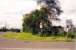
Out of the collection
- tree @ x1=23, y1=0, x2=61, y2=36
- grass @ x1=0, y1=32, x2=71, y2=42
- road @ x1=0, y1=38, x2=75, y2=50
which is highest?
tree @ x1=23, y1=0, x2=61, y2=36

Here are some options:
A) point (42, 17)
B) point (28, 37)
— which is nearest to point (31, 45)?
point (28, 37)

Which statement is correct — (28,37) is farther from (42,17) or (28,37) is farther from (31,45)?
(42,17)

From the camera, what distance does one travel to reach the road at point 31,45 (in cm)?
180

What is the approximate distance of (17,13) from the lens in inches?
71.6

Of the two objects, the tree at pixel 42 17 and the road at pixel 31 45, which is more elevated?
the tree at pixel 42 17

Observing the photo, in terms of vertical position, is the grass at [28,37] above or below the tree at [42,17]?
below

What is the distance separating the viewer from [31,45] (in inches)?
71.5

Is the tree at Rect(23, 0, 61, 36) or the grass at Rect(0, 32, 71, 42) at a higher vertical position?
the tree at Rect(23, 0, 61, 36)

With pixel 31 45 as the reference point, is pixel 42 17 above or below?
above

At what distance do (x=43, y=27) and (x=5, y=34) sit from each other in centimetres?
31

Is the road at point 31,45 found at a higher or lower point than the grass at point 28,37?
lower

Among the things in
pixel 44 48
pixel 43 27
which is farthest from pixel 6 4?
pixel 44 48

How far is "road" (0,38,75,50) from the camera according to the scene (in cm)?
180

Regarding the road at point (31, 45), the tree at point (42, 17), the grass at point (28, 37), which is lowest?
the road at point (31, 45)
